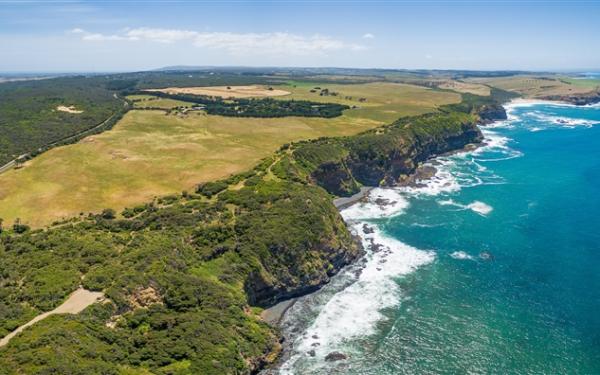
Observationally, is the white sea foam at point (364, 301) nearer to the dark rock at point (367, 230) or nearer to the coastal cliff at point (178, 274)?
the dark rock at point (367, 230)

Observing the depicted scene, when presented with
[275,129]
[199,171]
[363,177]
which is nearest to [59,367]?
[199,171]

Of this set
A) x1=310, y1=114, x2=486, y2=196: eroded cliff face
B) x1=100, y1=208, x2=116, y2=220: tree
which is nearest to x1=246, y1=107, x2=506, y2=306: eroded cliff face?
x1=310, y1=114, x2=486, y2=196: eroded cliff face

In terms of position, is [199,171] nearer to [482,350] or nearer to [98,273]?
[98,273]

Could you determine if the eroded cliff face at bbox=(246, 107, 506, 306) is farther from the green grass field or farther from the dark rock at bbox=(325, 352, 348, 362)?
the green grass field

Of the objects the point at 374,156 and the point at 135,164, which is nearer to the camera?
the point at 135,164

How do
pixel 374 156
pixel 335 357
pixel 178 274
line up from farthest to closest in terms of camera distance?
pixel 374 156 → pixel 178 274 → pixel 335 357

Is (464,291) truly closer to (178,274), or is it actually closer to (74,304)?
(178,274)

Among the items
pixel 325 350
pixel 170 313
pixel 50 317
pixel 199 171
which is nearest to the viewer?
pixel 50 317

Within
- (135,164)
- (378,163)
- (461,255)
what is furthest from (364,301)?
(135,164)
